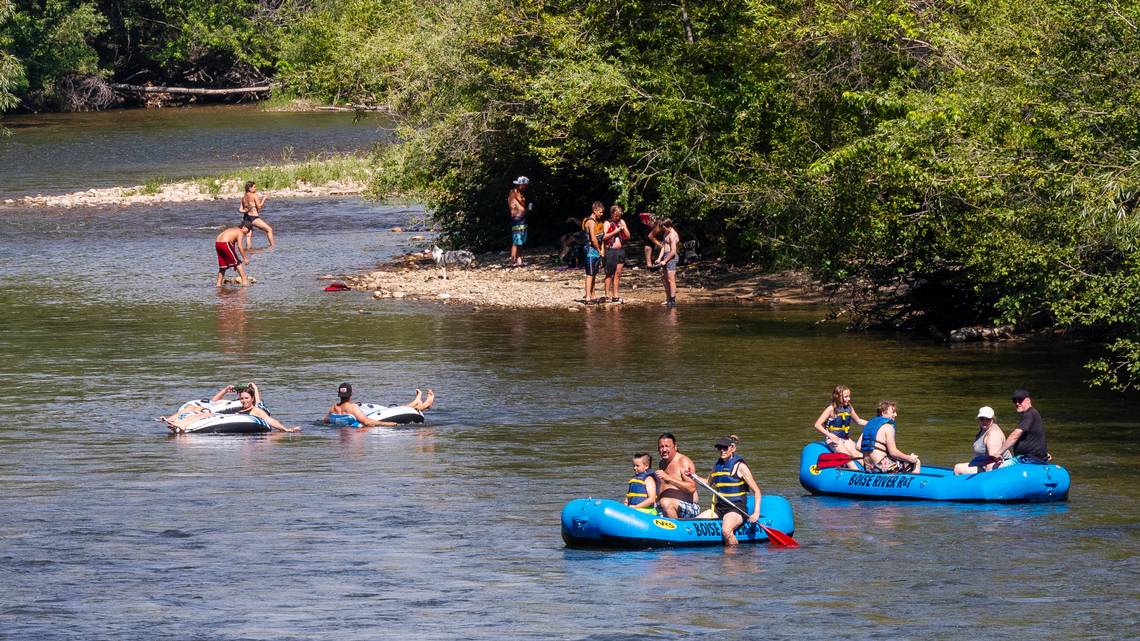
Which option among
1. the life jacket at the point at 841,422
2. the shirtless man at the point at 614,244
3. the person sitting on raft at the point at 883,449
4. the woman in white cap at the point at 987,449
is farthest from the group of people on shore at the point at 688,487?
the shirtless man at the point at 614,244

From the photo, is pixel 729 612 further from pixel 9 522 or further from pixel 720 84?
pixel 720 84

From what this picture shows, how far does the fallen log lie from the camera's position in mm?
84750

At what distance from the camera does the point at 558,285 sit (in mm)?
32188

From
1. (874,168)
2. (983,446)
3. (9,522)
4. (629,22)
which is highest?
(629,22)

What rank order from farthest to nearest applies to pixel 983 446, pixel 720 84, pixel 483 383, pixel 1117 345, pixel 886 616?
pixel 720 84
pixel 483 383
pixel 1117 345
pixel 983 446
pixel 886 616

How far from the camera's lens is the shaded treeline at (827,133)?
20.2m

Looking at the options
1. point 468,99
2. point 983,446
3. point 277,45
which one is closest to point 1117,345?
point 983,446

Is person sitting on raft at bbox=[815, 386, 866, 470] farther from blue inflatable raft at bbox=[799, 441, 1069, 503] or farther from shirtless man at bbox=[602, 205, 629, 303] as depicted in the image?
shirtless man at bbox=[602, 205, 629, 303]

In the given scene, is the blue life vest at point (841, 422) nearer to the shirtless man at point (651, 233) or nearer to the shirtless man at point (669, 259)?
the shirtless man at point (669, 259)

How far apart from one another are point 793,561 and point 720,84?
1543 centimetres

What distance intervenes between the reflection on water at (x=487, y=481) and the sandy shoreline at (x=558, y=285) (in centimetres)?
120

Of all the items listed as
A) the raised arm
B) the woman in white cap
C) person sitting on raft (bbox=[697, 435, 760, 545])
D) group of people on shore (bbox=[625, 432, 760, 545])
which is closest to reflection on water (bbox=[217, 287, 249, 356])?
the raised arm

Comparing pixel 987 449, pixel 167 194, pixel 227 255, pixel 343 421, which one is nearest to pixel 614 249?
pixel 227 255

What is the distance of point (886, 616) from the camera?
13.4 metres
